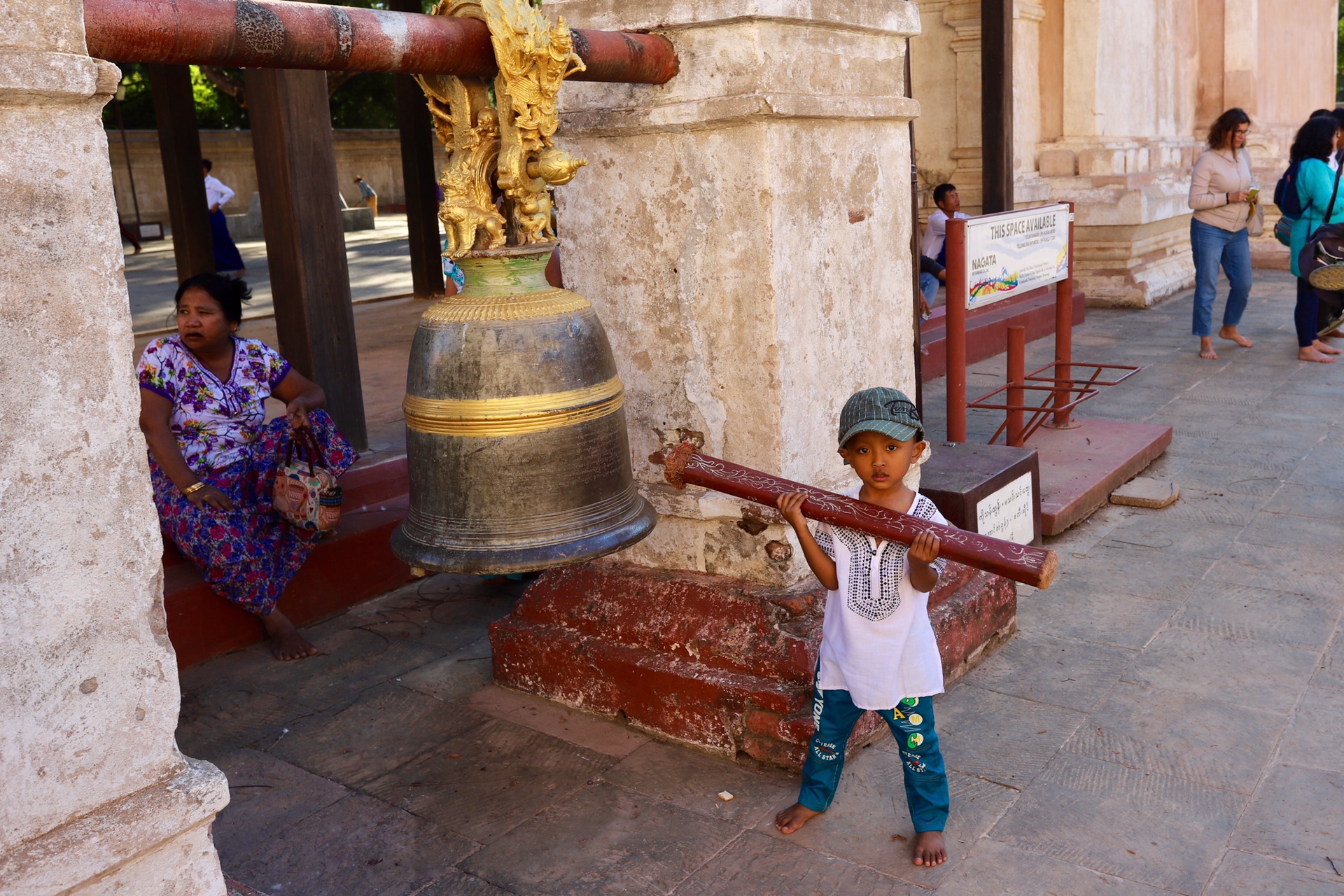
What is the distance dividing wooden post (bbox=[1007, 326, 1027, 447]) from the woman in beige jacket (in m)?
3.24

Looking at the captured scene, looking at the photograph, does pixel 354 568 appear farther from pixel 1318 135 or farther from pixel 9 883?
pixel 1318 135

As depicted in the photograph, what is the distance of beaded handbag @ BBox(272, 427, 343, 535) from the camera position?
4133 mm

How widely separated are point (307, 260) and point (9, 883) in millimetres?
3818

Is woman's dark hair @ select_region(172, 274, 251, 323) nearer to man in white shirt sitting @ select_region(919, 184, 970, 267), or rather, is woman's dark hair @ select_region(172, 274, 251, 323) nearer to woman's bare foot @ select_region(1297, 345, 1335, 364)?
man in white shirt sitting @ select_region(919, 184, 970, 267)

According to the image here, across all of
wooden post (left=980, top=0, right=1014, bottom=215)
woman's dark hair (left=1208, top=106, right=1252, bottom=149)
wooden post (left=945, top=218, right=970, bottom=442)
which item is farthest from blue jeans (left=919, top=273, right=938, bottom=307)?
wooden post (left=945, top=218, right=970, bottom=442)

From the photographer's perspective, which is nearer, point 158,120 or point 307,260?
point 307,260

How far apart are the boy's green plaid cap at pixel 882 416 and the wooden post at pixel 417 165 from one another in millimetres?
8282

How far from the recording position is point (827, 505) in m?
2.24

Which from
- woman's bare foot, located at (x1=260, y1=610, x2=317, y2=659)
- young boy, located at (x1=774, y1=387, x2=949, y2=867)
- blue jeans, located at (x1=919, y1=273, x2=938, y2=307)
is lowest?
woman's bare foot, located at (x1=260, y1=610, x2=317, y2=659)

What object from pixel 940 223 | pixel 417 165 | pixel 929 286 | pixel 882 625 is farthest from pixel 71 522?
pixel 417 165

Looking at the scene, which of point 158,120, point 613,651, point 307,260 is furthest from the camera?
point 158,120

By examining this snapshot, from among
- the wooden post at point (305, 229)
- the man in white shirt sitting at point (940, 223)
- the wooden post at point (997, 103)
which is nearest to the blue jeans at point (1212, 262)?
the wooden post at point (997, 103)

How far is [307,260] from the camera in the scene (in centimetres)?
502

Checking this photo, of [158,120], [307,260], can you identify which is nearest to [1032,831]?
[307,260]
